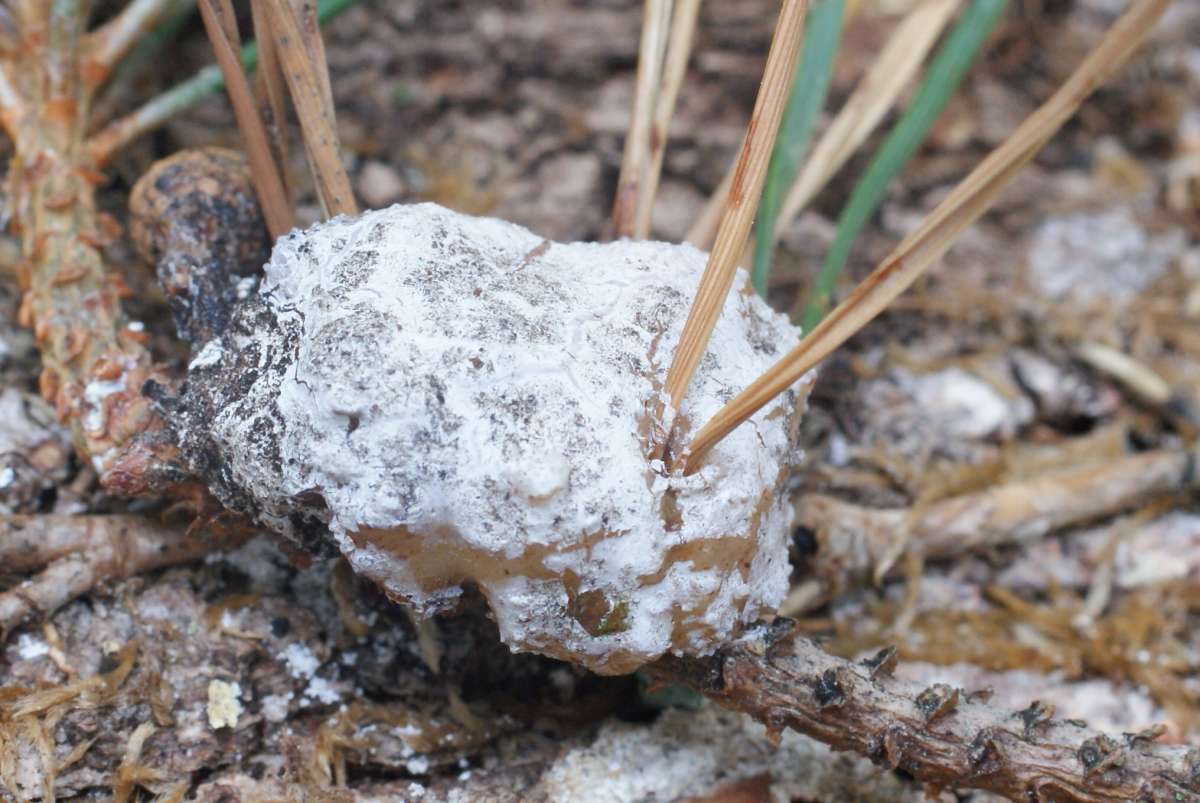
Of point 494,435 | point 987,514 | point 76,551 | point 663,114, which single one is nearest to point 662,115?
point 663,114

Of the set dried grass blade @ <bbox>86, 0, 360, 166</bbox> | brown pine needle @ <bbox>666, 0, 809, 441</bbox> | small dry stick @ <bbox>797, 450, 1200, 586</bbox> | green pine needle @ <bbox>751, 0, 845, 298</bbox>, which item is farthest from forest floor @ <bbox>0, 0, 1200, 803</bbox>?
brown pine needle @ <bbox>666, 0, 809, 441</bbox>

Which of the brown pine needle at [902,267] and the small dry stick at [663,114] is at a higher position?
the small dry stick at [663,114]

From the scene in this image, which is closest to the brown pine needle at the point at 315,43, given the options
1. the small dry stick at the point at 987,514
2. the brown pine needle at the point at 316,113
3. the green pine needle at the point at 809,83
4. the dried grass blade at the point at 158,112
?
the brown pine needle at the point at 316,113

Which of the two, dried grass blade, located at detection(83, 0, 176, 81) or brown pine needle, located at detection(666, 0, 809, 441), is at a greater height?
dried grass blade, located at detection(83, 0, 176, 81)

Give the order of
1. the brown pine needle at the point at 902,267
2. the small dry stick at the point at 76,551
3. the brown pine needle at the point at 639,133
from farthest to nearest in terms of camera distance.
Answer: the brown pine needle at the point at 639,133 → the small dry stick at the point at 76,551 → the brown pine needle at the point at 902,267

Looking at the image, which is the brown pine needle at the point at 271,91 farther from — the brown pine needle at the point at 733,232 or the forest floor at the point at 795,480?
the brown pine needle at the point at 733,232

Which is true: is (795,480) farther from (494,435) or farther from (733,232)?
(494,435)

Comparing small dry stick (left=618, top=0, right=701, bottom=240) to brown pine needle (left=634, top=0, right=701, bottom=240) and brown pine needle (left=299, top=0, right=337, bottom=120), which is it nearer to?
brown pine needle (left=634, top=0, right=701, bottom=240)

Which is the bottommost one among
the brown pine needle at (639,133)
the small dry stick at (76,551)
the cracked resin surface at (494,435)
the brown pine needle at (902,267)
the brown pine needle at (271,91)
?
the small dry stick at (76,551)
